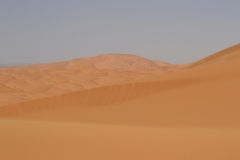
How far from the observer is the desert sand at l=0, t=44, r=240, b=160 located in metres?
3.74

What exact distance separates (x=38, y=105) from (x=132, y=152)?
8641 millimetres

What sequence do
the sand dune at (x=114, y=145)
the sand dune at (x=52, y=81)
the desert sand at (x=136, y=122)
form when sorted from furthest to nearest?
the sand dune at (x=52, y=81) → the desert sand at (x=136, y=122) → the sand dune at (x=114, y=145)

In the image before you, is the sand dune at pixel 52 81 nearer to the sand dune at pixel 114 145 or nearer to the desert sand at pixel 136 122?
the desert sand at pixel 136 122

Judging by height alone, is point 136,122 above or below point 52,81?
below

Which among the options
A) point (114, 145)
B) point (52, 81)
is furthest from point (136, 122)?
point (52, 81)

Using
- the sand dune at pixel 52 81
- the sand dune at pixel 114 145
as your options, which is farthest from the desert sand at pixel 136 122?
the sand dune at pixel 52 81

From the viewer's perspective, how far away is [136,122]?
7.75m

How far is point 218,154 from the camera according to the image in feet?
11.7

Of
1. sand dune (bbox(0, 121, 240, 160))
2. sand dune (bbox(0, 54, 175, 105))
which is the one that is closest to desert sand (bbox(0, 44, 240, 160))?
sand dune (bbox(0, 121, 240, 160))

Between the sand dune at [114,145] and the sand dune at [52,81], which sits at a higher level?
the sand dune at [52,81]

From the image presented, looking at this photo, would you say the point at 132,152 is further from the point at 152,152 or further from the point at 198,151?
the point at 198,151

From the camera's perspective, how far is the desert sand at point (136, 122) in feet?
12.3

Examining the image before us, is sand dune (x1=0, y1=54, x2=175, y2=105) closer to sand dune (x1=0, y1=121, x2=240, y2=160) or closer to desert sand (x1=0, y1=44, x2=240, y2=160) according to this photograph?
desert sand (x1=0, y1=44, x2=240, y2=160)

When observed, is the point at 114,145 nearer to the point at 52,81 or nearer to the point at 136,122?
the point at 136,122
